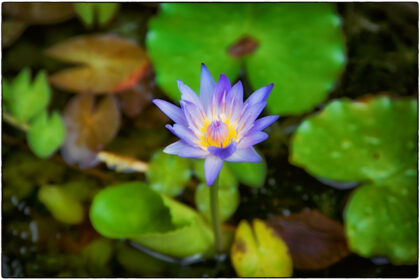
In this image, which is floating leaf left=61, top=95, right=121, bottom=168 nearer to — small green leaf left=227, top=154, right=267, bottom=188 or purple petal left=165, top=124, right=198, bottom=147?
small green leaf left=227, top=154, right=267, bottom=188

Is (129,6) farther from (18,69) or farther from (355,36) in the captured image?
(355,36)

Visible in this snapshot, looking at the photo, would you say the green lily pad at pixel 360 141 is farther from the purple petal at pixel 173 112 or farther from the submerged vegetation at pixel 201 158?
the purple petal at pixel 173 112

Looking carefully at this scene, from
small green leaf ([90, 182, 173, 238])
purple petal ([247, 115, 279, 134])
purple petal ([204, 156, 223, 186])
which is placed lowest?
small green leaf ([90, 182, 173, 238])

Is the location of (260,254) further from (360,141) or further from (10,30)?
(10,30)

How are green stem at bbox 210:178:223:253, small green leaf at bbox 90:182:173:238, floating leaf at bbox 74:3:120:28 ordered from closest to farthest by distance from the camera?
1. green stem at bbox 210:178:223:253
2. small green leaf at bbox 90:182:173:238
3. floating leaf at bbox 74:3:120:28

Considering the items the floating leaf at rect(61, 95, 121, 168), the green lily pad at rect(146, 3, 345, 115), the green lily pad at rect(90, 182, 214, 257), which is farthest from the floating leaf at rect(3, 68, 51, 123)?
the green lily pad at rect(90, 182, 214, 257)
